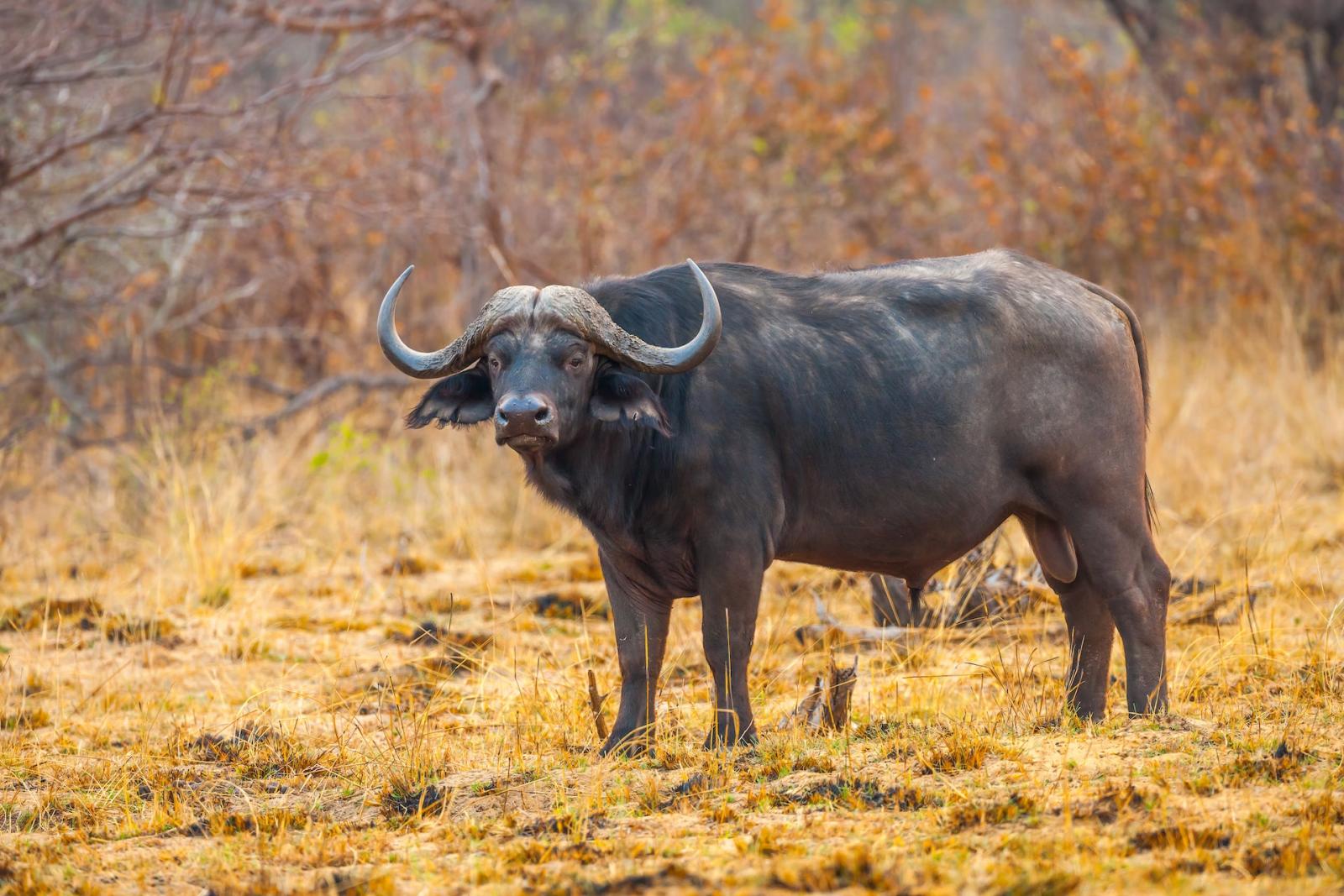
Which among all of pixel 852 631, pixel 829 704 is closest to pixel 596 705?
pixel 829 704

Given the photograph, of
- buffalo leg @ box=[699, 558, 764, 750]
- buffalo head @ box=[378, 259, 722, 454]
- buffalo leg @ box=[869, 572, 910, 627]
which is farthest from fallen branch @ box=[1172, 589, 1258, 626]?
buffalo head @ box=[378, 259, 722, 454]

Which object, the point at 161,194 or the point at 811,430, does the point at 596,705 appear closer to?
the point at 811,430

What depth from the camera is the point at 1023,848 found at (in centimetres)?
378

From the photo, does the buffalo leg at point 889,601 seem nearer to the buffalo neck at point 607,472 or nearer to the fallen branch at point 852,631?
the fallen branch at point 852,631

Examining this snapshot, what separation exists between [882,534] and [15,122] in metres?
6.45

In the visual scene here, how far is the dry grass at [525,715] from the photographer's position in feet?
12.8

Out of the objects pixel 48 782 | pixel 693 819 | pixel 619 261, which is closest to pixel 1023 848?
pixel 693 819

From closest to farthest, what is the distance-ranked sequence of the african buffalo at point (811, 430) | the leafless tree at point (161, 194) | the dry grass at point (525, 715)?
the dry grass at point (525, 715)
the african buffalo at point (811, 430)
the leafless tree at point (161, 194)

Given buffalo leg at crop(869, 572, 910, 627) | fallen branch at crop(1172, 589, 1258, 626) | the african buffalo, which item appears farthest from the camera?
buffalo leg at crop(869, 572, 910, 627)

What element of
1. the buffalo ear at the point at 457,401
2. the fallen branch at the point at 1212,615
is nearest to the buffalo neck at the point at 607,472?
the buffalo ear at the point at 457,401

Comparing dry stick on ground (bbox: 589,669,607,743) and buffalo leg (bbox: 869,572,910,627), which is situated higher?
buffalo leg (bbox: 869,572,910,627)

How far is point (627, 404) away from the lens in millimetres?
4883

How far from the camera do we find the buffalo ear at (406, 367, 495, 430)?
509 cm

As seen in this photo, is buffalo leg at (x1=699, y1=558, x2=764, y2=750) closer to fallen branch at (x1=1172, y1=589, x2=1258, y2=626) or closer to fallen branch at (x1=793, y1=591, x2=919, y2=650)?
fallen branch at (x1=793, y1=591, x2=919, y2=650)
